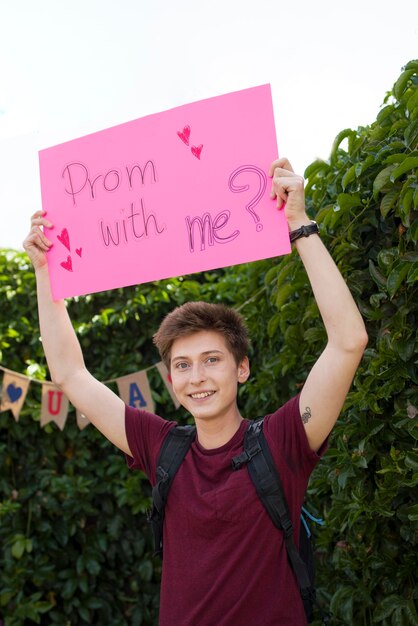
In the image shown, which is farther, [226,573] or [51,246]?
[51,246]

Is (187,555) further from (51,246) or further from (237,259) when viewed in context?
(51,246)

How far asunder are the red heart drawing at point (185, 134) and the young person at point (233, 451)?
315mm

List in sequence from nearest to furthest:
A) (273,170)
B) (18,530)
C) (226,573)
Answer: (226,573) < (273,170) < (18,530)

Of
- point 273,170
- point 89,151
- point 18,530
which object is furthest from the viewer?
point 18,530

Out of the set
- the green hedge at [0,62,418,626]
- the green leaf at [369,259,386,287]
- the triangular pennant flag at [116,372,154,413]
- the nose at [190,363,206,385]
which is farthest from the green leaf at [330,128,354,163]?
the triangular pennant flag at [116,372,154,413]

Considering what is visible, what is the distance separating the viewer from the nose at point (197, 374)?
5.89ft

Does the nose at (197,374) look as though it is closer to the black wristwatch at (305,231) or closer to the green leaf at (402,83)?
the black wristwatch at (305,231)

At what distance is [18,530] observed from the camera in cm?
382

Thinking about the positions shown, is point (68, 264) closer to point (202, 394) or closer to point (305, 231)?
point (202, 394)

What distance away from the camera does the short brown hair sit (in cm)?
188

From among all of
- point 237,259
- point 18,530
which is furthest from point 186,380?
point 18,530

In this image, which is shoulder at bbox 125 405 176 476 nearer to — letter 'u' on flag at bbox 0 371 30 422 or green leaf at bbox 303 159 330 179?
green leaf at bbox 303 159 330 179

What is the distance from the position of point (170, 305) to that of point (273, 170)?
2.23 meters

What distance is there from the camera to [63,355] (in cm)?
205
